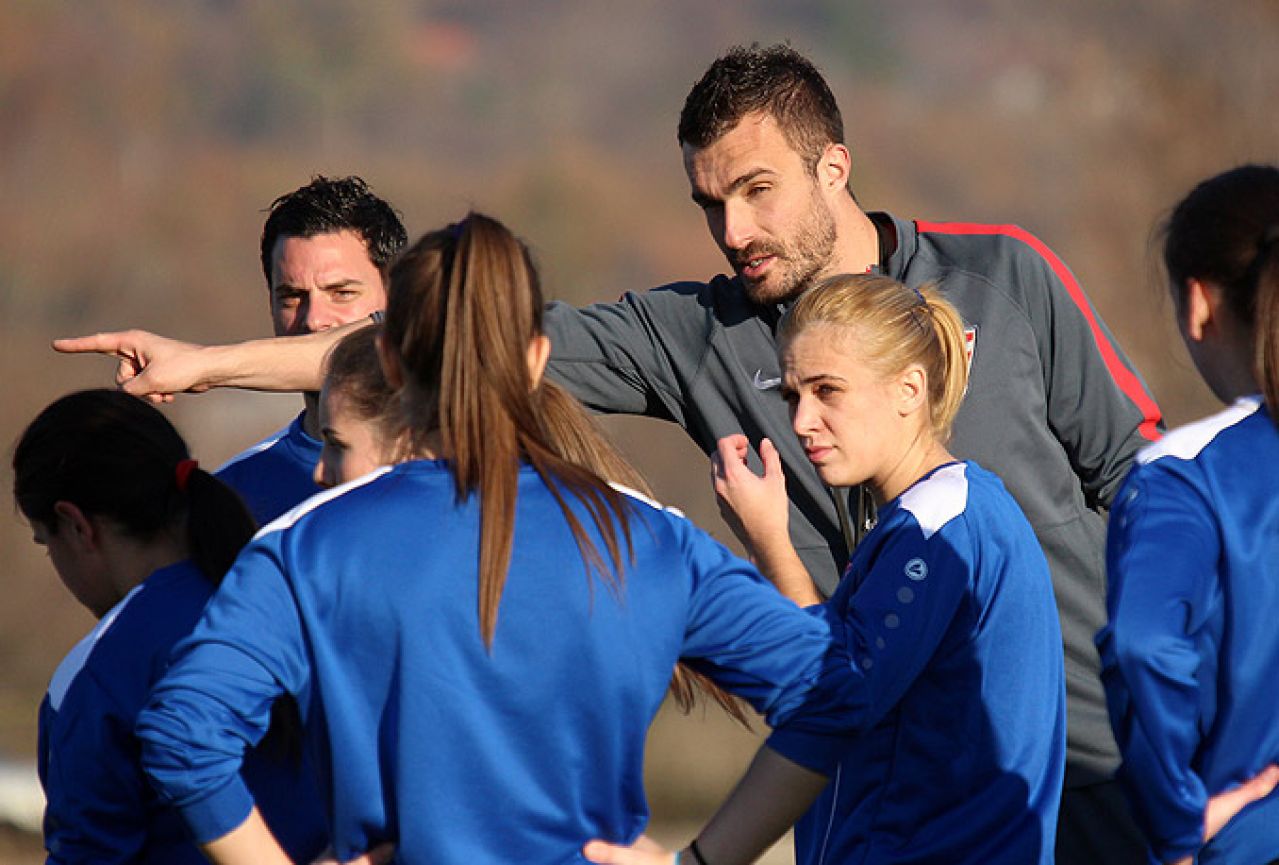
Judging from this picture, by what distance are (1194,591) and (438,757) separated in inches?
37.2

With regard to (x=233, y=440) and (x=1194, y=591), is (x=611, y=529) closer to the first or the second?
(x=1194, y=591)

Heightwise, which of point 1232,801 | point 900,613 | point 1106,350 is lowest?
point 1232,801

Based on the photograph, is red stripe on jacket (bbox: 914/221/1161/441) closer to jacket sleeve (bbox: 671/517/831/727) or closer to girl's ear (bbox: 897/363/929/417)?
girl's ear (bbox: 897/363/929/417)

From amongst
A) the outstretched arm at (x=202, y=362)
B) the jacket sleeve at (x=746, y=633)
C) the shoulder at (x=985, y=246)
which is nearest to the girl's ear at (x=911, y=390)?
the jacket sleeve at (x=746, y=633)

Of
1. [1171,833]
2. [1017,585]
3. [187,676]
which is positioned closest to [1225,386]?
[1017,585]

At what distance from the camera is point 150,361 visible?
2.72 metres

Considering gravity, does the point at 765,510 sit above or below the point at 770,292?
below

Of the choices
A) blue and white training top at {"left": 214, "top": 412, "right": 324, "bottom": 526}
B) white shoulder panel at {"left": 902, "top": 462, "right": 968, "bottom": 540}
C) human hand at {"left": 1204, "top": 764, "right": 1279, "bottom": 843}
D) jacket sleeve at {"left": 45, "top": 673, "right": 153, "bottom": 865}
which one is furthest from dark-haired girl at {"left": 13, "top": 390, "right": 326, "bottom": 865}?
human hand at {"left": 1204, "top": 764, "right": 1279, "bottom": 843}

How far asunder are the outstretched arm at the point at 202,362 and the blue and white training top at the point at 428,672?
2.47 ft

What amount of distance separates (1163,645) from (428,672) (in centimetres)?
89

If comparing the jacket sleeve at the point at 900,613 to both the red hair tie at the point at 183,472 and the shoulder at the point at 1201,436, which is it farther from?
the red hair tie at the point at 183,472

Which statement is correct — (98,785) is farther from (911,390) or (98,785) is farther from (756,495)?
(911,390)

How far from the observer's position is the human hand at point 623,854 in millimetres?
1962

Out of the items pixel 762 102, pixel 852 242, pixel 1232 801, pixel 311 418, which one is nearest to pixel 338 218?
pixel 311 418
